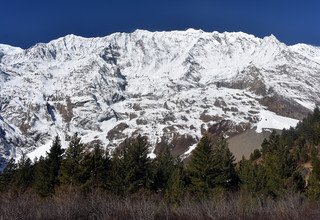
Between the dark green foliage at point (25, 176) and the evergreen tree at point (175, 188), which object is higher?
the dark green foliage at point (25, 176)

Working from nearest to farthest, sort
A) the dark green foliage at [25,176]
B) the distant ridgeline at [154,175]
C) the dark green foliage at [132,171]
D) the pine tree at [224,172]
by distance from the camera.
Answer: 1. the distant ridgeline at [154,175]
2. the dark green foliage at [132,171]
3. the pine tree at [224,172]
4. the dark green foliage at [25,176]

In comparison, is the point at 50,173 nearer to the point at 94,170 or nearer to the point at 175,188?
the point at 94,170

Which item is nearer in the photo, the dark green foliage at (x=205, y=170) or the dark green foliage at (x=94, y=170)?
the dark green foliage at (x=94, y=170)

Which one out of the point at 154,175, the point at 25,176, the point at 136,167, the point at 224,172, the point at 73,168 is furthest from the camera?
the point at 25,176

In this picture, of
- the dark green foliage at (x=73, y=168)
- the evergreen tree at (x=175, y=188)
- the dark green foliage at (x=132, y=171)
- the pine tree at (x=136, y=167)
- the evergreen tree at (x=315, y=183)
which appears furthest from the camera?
the pine tree at (x=136, y=167)

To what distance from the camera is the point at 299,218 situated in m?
25.1

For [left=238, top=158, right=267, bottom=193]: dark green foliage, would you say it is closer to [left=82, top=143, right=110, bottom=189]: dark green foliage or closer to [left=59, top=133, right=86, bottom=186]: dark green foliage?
[left=82, top=143, right=110, bottom=189]: dark green foliage

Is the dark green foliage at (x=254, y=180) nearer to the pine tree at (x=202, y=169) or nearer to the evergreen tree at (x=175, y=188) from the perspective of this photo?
the pine tree at (x=202, y=169)

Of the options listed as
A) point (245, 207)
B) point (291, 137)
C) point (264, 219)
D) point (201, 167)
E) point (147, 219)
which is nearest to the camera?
point (147, 219)

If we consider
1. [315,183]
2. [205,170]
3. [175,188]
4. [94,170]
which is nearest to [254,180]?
[205,170]

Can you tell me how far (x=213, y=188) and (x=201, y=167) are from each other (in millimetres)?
2671

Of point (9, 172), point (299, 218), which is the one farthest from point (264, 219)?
point (9, 172)

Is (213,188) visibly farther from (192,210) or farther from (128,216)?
(128,216)

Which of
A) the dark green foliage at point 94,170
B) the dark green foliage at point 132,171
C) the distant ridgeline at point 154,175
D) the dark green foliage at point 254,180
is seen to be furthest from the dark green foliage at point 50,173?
the dark green foliage at point 254,180
